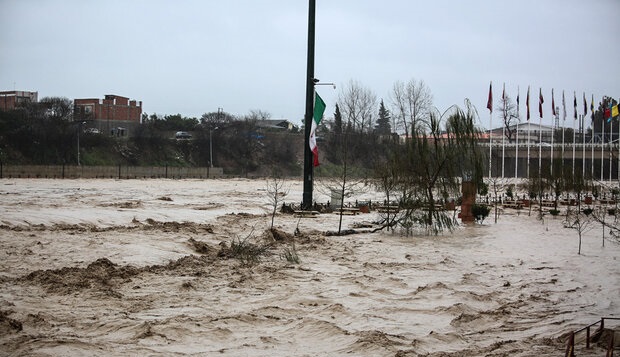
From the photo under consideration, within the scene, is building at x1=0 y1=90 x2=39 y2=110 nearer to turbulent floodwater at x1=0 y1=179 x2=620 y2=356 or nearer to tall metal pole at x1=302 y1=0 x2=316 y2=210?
tall metal pole at x1=302 y1=0 x2=316 y2=210

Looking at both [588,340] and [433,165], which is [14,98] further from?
[588,340]

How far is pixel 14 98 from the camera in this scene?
243 ft

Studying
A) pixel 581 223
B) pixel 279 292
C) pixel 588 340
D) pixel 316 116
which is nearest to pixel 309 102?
pixel 316 116

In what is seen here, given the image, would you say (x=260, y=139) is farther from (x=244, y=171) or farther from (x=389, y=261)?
(x=389, y=261)

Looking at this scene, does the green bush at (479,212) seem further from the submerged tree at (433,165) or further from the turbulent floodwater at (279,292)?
the turbulent floodwater at (279,292)

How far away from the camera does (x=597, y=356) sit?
23.9 feet

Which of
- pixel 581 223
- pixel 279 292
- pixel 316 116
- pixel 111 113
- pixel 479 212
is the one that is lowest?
pixel 279 292

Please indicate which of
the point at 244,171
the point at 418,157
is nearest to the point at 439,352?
the point at 418,157

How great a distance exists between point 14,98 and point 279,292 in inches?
2833

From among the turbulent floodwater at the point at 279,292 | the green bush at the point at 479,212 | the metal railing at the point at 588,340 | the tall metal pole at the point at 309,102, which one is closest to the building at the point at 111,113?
the tall metal pole at the point at 309,102

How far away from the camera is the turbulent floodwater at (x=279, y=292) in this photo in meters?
8.10

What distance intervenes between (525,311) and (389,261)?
16.4 feet

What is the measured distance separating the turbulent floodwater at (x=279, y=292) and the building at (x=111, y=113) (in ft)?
195

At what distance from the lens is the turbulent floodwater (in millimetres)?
8102
